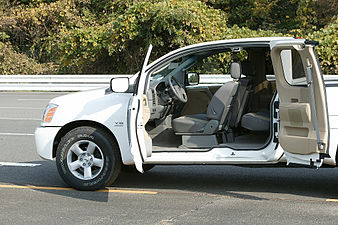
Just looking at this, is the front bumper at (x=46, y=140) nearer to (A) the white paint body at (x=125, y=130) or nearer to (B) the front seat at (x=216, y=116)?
(A) the white paint body at (x=125, y=130)

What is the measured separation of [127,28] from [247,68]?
18411 mm

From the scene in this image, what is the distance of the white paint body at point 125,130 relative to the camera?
20.6ft

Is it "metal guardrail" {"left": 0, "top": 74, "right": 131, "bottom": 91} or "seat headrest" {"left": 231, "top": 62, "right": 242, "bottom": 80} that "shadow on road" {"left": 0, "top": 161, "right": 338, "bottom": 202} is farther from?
"metal guardrail" {"left": 0, "top": 74, "right": 131, "bottom": 91}

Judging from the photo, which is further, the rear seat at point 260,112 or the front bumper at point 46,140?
the front bumper at point 46,140

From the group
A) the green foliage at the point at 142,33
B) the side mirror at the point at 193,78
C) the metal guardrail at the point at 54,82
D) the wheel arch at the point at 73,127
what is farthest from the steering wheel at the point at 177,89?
the green foliage at the point at 142,33

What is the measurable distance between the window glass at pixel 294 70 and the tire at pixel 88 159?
2.13 m

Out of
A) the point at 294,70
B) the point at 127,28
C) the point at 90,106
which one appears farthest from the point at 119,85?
the point at 127,28

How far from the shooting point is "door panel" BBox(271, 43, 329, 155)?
577 centimetres

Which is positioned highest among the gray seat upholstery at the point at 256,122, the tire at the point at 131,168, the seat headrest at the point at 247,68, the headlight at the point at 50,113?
the seat headrest at the point at 247,68

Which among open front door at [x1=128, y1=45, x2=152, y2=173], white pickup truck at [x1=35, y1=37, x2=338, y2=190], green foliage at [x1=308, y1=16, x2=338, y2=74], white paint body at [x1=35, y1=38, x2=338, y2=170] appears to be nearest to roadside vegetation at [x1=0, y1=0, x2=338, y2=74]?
green foliage at [x1=308, y1=16, x2=338, y2=74]

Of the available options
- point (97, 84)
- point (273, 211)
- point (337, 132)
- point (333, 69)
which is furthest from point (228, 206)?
point (97, 84)

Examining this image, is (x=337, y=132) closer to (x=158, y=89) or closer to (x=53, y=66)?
(x=158, y=89)

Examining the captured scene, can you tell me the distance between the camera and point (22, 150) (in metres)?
10.2

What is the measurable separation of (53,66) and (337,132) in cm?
2504
